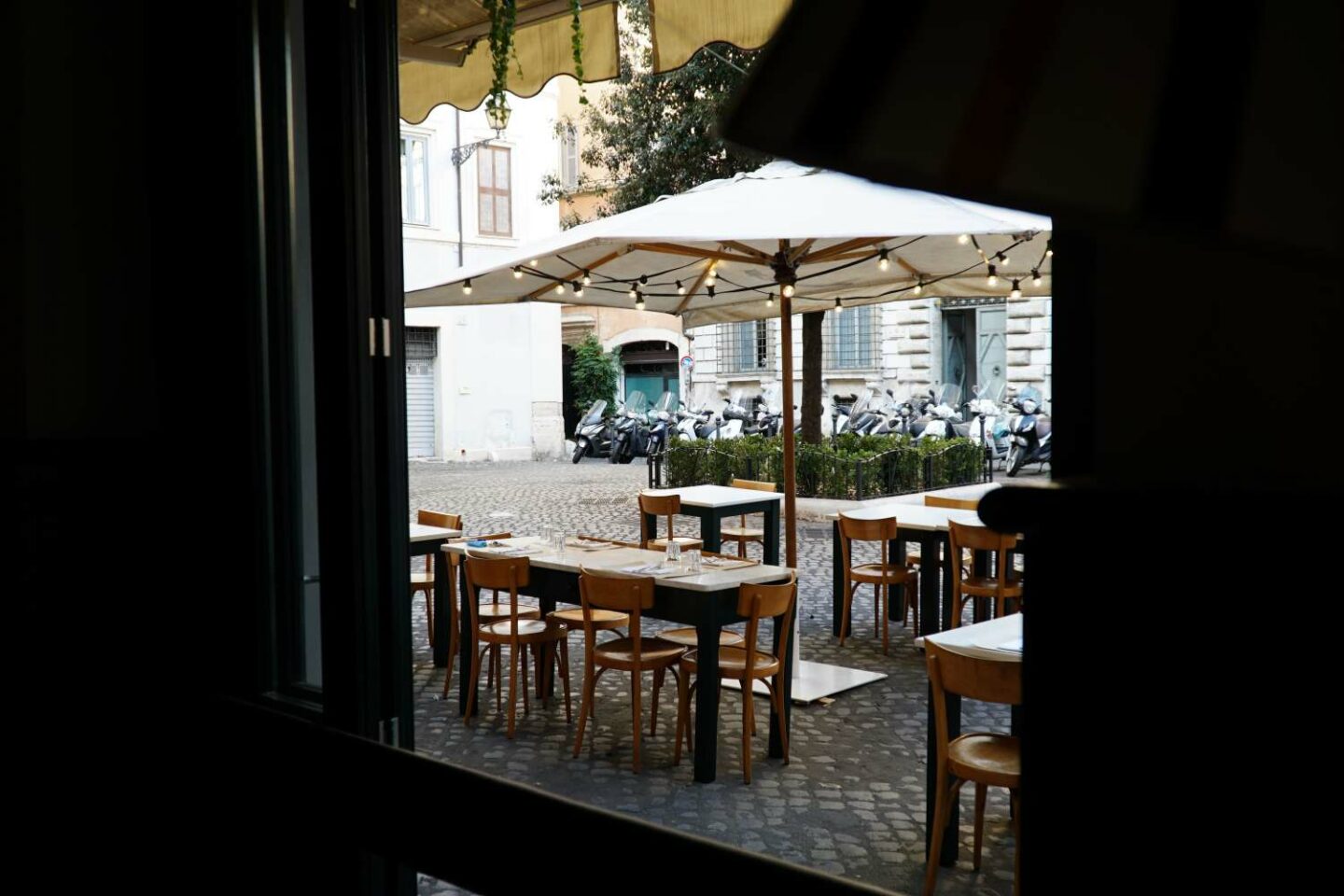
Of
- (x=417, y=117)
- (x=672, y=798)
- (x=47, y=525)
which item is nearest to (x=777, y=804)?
(x=672, y=798)

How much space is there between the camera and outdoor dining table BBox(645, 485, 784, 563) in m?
7.73

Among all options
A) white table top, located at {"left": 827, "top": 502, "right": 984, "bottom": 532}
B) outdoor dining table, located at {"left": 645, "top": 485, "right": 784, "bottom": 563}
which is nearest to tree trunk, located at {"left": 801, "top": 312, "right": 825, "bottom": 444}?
outdoor dining table, located at {"left": 645, "top": 485, "right": 784, "bottom": 563}

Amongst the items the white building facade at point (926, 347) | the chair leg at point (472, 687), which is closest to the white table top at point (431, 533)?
the chair leg at point (472, 687)

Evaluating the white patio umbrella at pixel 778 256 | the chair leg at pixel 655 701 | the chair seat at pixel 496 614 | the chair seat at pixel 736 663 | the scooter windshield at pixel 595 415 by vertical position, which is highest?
the white patio umbrella at pixel 778 256

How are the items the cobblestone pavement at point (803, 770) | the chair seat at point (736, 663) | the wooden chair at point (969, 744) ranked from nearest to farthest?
the wooden chair at point (969, 744) < the cobblestone pavement at point (803, 770) < the chair seat at point (736, 663)

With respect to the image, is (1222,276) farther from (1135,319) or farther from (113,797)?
(113,797)

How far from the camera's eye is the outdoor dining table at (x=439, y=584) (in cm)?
624

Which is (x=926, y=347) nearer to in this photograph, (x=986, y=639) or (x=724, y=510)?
(x=724, y=510)

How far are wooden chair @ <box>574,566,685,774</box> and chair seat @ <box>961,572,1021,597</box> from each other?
6.87 ft

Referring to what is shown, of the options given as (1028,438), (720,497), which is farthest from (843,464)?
(720,497)

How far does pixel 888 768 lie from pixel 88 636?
308 cm

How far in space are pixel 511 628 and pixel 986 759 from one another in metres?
2.55

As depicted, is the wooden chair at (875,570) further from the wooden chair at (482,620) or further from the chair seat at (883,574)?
the wooden chair at (482,620)

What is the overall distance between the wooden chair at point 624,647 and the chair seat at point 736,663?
0.10 metres
